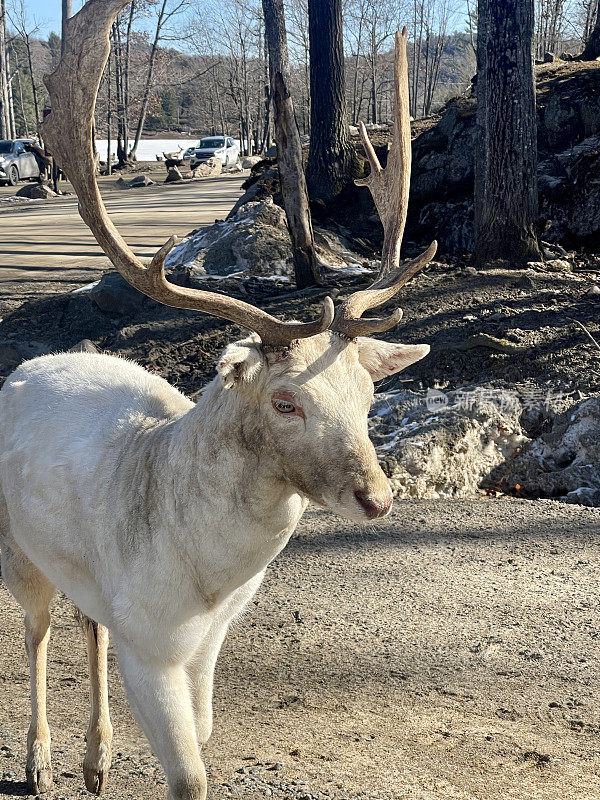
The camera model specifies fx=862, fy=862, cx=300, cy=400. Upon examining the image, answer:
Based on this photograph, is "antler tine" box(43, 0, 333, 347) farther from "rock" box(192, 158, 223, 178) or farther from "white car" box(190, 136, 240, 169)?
"white car" box(190, 136, 240, 169)

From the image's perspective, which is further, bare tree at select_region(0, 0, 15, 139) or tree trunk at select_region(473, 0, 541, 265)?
bare tree at select_region(0, 0, 15, 139)

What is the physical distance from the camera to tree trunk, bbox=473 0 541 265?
10359 millimetres

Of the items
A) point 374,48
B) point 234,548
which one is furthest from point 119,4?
point 374,48

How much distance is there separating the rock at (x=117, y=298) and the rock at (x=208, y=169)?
34.3m

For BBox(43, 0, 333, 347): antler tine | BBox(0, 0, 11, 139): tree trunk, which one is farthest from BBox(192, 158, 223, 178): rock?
BBox(43, 0, 333, 347): antler tine

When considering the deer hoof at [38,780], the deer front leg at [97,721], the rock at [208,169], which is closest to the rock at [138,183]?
the rock at [208,169]

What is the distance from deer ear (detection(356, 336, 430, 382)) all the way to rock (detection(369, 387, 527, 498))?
127 inches

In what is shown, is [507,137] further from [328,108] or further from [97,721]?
[97,721]

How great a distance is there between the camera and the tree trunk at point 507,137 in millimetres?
10359

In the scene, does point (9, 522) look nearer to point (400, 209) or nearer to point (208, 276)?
point (400, 209)

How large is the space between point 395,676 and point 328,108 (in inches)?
438

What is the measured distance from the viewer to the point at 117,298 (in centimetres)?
1072

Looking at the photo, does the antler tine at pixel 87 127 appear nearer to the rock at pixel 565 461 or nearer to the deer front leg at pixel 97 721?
the deer front leg at pixel 97 721

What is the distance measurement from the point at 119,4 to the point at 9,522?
224 cm
